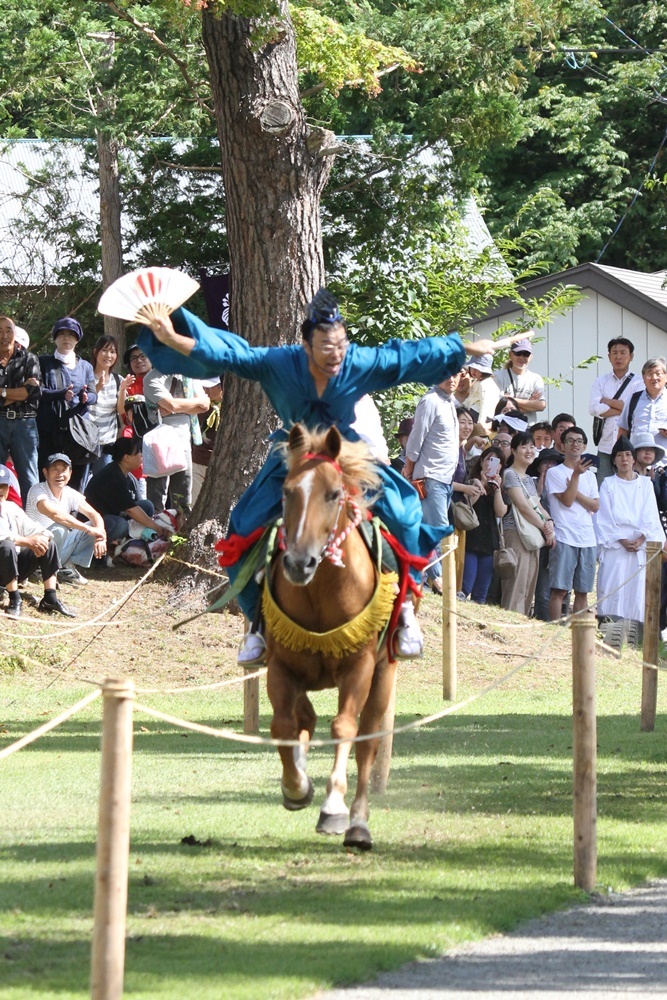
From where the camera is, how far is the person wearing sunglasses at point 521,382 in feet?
60.2

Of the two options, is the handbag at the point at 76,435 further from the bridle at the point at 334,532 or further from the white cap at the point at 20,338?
the bridle at the point at 334,532

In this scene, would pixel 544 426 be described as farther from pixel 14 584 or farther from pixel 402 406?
pixel 14 584

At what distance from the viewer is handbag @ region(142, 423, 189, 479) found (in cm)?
1582

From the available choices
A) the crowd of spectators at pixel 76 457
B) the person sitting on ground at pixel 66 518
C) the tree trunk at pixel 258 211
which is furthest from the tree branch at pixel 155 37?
the person sitting on ground at pixel 66 518

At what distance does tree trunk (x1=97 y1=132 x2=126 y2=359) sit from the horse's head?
13106 millimetres

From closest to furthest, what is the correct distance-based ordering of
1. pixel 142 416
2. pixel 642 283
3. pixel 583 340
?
pixel 142 416, pixel 583 340, pixel 642 283

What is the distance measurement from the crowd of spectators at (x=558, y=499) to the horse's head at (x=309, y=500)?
8977 millimetres

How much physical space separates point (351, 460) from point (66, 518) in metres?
7.59

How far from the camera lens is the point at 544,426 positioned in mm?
18172

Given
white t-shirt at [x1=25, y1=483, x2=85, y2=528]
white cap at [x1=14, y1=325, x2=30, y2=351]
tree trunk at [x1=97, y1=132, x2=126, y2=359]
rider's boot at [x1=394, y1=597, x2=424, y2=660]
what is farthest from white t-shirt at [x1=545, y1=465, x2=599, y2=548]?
rider's boot at [x1=394, y1=597, x2=424, y2=660]

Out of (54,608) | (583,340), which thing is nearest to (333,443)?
(54,608)

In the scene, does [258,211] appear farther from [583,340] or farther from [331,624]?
[583,340]

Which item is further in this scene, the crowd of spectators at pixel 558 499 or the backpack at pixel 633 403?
the backpack at pixel 633 403

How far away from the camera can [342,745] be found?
7789 mm
